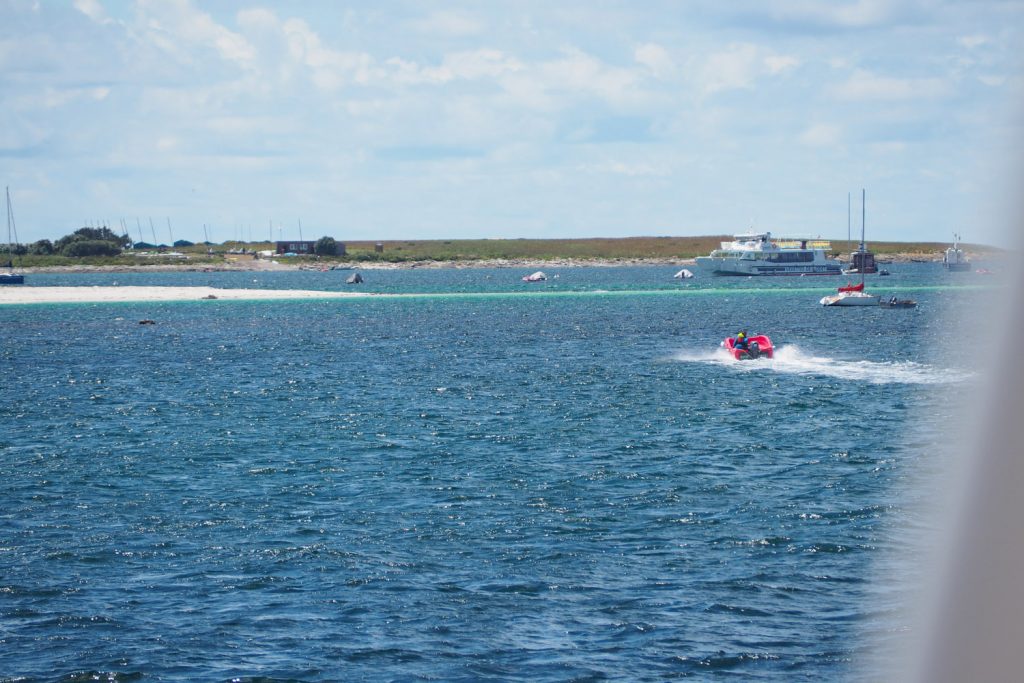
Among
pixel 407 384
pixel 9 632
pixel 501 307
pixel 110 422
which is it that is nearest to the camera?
pixel 9 632

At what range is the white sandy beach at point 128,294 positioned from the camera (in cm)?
17638

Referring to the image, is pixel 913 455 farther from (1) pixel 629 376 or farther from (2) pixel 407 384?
(2) pixel 407 384

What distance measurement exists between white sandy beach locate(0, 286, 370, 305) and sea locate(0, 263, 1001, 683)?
10732 centimetres

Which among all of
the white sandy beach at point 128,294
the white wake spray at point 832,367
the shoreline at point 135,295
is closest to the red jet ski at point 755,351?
the white wake spray at point 832,367

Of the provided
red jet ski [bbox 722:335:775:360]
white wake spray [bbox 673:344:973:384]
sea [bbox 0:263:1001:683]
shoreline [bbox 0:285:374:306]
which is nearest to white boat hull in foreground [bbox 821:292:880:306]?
white wake spray [bbox 673:344:973:384]

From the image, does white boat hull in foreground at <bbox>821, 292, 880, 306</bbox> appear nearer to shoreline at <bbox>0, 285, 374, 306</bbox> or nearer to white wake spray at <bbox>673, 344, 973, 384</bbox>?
white wake spray at <bbox>673, 344, 973, 384</bbox>

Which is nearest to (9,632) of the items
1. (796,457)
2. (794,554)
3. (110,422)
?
(794,554)

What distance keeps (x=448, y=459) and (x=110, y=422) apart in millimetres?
20847

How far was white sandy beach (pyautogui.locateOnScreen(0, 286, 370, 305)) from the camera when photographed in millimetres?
176375

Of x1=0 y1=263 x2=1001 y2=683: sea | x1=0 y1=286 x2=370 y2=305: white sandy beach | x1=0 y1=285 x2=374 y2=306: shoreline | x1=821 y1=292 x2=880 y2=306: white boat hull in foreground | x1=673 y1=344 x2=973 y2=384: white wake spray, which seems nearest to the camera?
x1=0 y1=263 x2=1001 y2=683: sea

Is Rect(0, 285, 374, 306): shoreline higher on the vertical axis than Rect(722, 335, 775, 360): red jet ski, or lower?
higher

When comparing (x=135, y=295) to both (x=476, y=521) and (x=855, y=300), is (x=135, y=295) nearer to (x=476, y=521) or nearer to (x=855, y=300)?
(x=855, y=300)

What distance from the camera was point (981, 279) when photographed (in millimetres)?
6348

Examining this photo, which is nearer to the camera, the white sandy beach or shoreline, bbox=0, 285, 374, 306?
shoreline, bbox=0, 285, 374, 306
